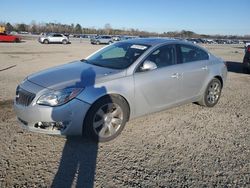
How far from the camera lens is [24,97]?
450 cm

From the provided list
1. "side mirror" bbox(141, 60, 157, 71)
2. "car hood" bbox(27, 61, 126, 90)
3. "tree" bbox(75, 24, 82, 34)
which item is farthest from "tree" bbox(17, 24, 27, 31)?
"side mirror" bbox(141, 60, 157, 71)

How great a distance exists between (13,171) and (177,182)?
2080 mm

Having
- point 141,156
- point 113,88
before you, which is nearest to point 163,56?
point 113,88

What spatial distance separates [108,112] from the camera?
15.3ft

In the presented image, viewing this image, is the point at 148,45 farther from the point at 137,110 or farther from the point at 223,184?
the point at 223,184

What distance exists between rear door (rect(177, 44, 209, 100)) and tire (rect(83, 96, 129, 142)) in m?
1.62

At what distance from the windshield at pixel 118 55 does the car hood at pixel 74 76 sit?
0.27m

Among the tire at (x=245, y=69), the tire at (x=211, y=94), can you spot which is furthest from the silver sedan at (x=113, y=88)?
the tire at (x=245, y=69)

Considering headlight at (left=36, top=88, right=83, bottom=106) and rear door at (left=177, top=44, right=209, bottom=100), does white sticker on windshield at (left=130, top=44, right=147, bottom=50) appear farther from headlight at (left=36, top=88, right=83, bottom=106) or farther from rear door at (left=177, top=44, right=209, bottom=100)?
headlight at (left=36, top=88, right=83, bottom=106)

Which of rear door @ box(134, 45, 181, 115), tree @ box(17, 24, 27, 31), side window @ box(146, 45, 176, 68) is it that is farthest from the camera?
tree @ box(17, 24, 27, 31)

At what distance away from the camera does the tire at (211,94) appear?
21.6 ft

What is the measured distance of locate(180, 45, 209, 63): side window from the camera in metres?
5.91

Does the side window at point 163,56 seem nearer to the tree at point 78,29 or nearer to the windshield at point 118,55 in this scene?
the windshield at point 118,55

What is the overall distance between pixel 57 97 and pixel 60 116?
11.5 inches
